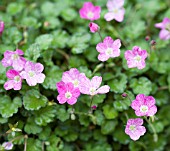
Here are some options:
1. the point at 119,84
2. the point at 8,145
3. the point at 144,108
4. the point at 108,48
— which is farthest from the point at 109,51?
the point at 8,145

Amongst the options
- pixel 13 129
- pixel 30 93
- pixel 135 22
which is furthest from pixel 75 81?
→ pixel 135 22

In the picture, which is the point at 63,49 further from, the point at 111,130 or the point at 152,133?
the point at 152,133

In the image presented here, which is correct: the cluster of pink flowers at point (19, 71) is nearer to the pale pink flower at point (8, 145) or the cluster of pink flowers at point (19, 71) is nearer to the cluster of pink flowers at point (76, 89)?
the cluster of pink flowers at point (76, 89)

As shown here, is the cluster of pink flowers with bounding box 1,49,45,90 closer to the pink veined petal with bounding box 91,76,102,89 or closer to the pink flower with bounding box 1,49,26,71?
the pink flower with bounding box 1,49,26,71

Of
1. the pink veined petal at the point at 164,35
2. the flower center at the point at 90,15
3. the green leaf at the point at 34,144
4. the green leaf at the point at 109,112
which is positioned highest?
the flower center at the point at 90,15

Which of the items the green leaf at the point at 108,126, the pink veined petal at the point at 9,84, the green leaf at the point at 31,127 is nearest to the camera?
the pink veined petal at the point at 9,84

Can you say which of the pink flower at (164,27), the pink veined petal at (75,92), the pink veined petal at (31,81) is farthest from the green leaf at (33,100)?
the pink flower at (164,27)
